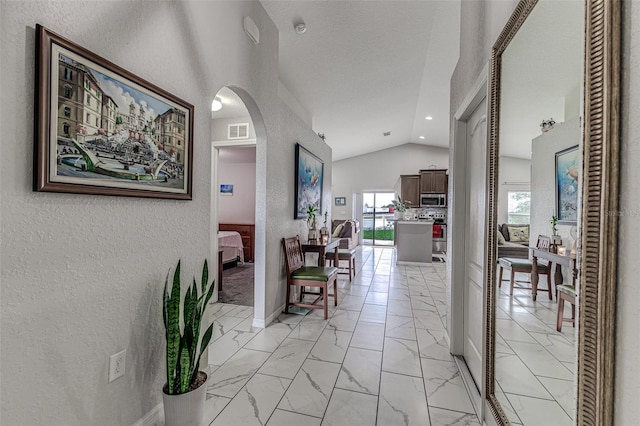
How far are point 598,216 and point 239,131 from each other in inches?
157

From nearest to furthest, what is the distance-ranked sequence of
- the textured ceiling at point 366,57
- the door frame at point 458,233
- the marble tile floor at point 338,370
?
the marble tile floor at point 338,370 < the door frame at point 458,233 < the textured ceiling at point 366,57

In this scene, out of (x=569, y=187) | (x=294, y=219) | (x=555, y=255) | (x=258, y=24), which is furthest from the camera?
(x=294, y=219)

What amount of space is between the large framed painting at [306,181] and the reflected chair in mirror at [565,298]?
3.06 m

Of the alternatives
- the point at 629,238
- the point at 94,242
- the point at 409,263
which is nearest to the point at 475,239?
the point at 629,238

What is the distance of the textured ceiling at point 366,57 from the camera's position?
2951 millimetres

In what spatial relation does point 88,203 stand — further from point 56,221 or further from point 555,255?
point 555,255

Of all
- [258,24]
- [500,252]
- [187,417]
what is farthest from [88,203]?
[258,24]

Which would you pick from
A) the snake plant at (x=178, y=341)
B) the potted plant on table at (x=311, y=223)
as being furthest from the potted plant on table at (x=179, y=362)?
the potted plant on table at (x=311, y=223)

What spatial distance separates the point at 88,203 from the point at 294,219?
266 cm

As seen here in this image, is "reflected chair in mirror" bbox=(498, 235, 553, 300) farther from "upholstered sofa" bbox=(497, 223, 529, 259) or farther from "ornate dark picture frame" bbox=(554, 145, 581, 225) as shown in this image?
"ornate dark picture frame" bbox=(554, 145, 581, 225)

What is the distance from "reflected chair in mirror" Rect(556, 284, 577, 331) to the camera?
872mm

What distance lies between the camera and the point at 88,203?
1262 mm

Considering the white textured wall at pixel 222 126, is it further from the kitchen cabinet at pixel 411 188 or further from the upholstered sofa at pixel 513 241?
the kitchen cabinet at pixel 411 188

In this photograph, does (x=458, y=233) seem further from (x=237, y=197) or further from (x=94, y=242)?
(x=237, y=197)
